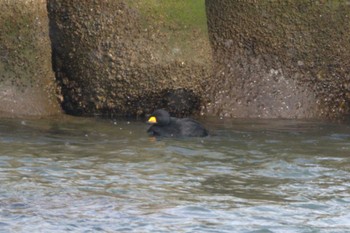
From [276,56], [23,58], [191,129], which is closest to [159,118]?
[191,129]

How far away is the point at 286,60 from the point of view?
50.6 ft

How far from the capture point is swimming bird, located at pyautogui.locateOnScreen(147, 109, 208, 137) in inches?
526

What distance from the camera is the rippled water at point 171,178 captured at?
907cm

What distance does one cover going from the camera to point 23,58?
14570 millimetres

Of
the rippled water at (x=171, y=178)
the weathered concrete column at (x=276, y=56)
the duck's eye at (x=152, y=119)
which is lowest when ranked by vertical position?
the rippled water at (x=171, y=178)

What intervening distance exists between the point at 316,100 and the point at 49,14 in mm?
4069

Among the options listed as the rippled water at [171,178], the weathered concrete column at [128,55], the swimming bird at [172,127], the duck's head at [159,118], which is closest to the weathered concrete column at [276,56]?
the weathered concrete column at [128,55]

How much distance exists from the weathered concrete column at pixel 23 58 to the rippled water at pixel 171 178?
0.53m

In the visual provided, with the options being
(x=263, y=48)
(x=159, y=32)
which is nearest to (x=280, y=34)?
(x=263, y=48)

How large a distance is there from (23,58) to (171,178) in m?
4.48

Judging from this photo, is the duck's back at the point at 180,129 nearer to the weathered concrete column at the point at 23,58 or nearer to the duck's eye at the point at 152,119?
the duck's eye at the point at 152,119

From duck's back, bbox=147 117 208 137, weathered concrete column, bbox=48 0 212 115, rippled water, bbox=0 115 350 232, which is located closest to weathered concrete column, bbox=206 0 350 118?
weathered concrete column, bbox=48 0 212 115

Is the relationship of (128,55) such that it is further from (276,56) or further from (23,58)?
(276,56)

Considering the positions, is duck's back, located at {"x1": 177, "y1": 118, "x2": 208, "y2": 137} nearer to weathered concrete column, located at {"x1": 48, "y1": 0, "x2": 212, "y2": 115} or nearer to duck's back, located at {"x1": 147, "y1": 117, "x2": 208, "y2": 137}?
duck's back, located at {"x1": 147, "y1": 117, "x2": 208, "y2": 137}
